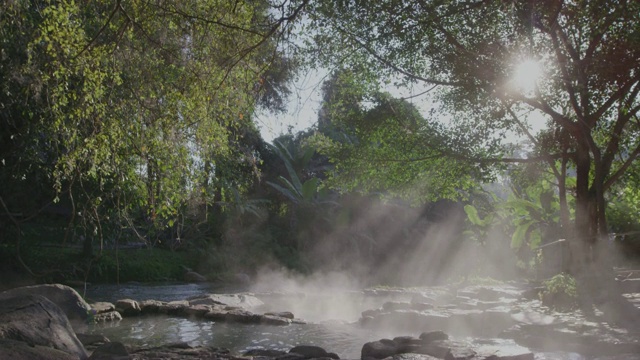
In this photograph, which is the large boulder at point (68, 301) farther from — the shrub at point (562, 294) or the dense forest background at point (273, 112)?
the shrub at point (562, 294)

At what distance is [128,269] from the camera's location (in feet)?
Answer: 74.8

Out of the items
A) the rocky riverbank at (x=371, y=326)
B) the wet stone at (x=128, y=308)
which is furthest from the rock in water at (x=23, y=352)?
the wet stone at (x=128, y=308)

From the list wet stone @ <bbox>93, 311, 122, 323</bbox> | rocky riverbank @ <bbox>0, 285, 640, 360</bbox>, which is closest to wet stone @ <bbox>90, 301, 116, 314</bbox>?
rocky riverbank @ <bbox>0, 285, 640, 360</bbox>

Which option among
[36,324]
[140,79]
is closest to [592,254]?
[140,79]

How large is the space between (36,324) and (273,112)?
15.7 feet

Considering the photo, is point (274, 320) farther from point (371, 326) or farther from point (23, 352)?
point (23, 352)

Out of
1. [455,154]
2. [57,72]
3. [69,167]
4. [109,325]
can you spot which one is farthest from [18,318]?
[455,154]

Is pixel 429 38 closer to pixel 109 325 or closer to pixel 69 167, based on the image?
pixel 69 167

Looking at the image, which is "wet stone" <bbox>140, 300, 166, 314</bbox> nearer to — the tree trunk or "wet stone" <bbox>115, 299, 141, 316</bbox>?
→ "wet stone" <bbox>115, 299, 141, 316</bbox>

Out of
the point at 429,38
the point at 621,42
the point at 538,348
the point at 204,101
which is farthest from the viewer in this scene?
the point at 429,38

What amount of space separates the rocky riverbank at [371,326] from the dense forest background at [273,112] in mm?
1208

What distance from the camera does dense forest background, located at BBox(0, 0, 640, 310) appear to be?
626cm

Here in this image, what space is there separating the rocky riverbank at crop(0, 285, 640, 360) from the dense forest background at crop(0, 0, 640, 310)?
1.21 m

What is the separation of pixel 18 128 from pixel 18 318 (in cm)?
305
